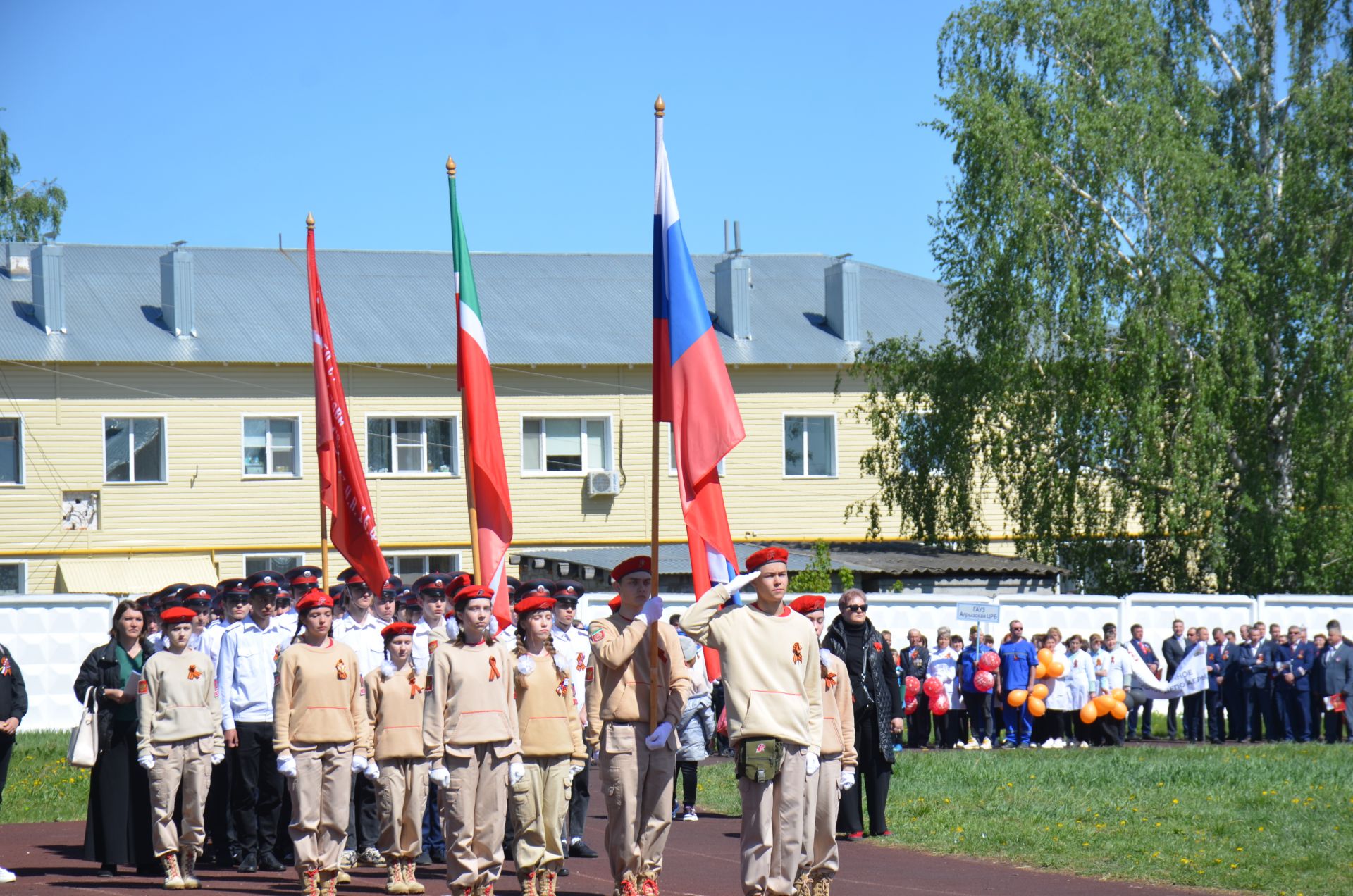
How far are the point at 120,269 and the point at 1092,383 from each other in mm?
22975

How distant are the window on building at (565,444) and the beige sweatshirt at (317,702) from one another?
27375mm

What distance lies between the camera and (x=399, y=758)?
11539 millimetres

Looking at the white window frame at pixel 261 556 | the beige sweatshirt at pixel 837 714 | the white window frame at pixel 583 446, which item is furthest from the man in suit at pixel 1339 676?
the white window frame at pixel 261 556

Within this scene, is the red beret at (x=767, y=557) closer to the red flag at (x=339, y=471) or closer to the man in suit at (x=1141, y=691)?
the red flag at (x=339, y=471)

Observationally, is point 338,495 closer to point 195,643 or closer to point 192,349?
point 195,643

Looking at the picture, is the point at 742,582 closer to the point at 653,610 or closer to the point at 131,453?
the point at 653,610

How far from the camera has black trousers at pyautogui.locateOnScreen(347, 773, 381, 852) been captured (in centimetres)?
1284

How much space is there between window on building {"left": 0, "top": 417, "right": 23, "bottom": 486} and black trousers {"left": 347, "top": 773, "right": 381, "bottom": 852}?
25.3 metres

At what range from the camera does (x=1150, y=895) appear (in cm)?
1097

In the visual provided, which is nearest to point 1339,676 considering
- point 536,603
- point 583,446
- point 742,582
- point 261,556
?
point 536,603

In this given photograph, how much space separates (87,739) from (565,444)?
1052 inches

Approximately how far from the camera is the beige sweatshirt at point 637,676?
10.5 meters

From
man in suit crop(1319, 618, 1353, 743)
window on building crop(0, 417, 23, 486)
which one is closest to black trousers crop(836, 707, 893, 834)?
man in suit crop(1319, 618, 1353, 743)

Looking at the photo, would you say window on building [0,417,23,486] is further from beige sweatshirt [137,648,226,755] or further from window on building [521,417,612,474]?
beige sweatshirt [137,648,226,755]
